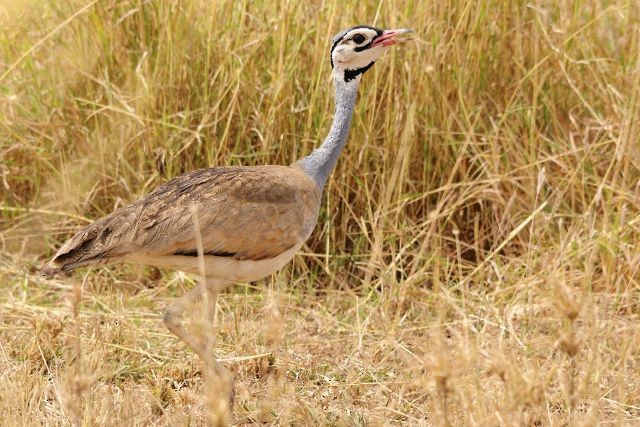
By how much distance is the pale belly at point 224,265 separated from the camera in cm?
336

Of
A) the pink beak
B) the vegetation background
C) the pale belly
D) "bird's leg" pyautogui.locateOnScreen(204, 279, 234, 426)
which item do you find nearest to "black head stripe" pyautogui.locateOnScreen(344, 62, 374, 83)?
the pink beak

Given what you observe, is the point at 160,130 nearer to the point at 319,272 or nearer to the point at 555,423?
the point at 319,272

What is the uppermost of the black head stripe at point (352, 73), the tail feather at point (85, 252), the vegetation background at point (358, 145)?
the black head stripe at point (352, 73)

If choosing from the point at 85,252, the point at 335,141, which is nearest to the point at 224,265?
the point at 85,252

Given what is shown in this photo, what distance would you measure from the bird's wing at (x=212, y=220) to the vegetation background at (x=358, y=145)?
593 millimetres

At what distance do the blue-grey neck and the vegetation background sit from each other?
0.40 m

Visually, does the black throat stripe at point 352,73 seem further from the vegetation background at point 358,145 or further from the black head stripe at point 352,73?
the vegetation background at point 358,145

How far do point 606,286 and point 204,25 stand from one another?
212cm

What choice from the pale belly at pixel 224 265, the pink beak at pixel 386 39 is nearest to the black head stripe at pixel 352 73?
the pink beak at pixel 386 39

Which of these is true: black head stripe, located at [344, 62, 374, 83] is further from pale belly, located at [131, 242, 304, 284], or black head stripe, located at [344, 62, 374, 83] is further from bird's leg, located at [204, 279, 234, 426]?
bird's leg, located at [204, 279, 234, 426]

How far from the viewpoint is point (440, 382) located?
2.11 metres

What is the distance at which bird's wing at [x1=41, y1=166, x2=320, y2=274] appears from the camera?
10.8ft

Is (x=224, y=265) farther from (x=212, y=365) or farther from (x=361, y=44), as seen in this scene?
(x=361, y=44)

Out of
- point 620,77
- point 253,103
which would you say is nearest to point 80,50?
point 253,103
